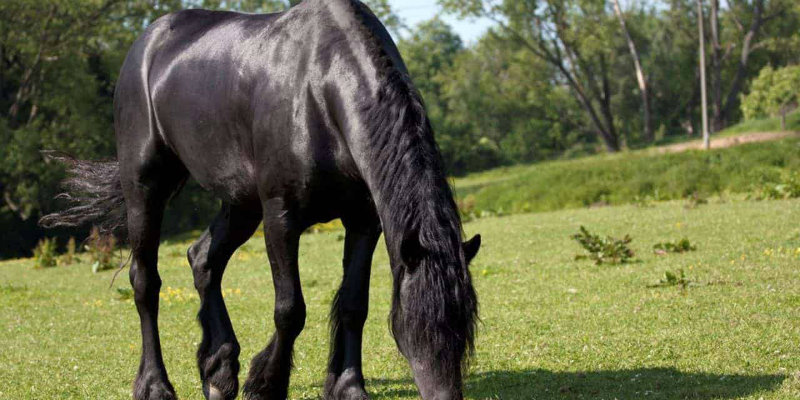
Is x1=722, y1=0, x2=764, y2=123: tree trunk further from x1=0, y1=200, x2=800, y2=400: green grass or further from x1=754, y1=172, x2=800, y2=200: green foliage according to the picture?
x1=0, y1=200, x2=800, y2=400: green grass

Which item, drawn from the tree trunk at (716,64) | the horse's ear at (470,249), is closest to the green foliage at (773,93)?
the tree trunk at (716,64)

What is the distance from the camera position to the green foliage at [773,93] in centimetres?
4525

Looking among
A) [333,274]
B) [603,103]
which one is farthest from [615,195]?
[603,103]

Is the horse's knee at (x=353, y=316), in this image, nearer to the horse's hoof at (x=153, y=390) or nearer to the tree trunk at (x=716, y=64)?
the horse's hoof at (x=153, y=390)

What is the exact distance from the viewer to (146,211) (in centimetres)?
608

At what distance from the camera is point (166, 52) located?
6.04 meters

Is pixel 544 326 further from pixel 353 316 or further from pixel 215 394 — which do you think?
pixel 215 394

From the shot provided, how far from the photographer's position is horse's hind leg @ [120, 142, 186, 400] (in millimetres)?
6023

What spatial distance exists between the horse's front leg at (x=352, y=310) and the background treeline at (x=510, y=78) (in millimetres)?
23378

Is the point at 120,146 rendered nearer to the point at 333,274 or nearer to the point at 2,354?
the point at 2,354

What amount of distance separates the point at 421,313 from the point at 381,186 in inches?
29.3

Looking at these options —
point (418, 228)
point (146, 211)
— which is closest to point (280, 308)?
point (418, 228)

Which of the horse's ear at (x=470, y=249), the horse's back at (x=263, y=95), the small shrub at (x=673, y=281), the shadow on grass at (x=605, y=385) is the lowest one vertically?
the small shrub at (x=673, y=281)

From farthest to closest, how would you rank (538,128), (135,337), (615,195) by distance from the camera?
(538,128)
(615,195)
(135,337)
